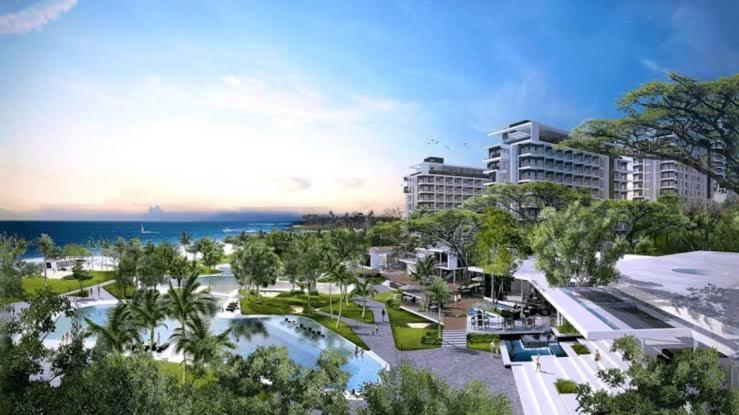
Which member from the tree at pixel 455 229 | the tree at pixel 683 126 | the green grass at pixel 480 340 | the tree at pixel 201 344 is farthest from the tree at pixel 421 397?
the tree at pixel 455 229

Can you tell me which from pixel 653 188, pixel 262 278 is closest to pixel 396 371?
pixel 262 278

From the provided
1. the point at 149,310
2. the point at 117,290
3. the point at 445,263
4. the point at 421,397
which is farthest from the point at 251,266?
the point at 421,397

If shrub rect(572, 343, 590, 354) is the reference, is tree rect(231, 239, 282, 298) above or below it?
above

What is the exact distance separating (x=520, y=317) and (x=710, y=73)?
17.3 metres

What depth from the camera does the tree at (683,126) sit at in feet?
50.1

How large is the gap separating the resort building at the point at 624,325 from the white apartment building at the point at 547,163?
42949 millimetres

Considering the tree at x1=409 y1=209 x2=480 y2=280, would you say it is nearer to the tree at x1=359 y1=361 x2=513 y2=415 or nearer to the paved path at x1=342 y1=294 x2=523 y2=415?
the paved path at x1=342 y1=294 x2=523 y2=415

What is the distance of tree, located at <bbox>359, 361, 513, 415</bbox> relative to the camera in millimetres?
8422

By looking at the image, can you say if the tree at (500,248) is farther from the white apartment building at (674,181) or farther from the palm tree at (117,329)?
the white apartment building at (674,181)

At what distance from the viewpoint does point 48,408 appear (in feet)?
29.1

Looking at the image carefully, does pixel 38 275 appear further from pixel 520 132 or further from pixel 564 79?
pixel 520 132

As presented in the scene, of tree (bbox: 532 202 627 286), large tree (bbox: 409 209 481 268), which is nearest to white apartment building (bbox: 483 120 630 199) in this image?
large tree (bbox: 409 209 481 268)

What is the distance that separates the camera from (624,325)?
1478 cm

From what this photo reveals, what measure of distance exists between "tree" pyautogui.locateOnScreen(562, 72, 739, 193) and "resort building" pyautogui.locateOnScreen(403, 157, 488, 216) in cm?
7152
